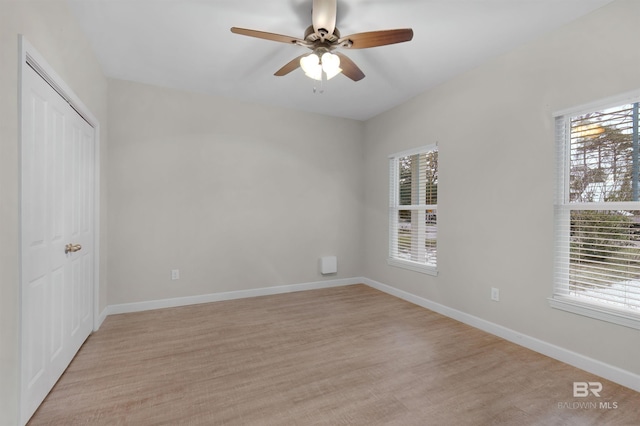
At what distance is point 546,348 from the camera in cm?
257

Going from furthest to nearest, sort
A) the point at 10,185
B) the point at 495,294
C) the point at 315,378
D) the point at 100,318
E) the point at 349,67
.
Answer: the point at 100,318 < the point at 495,294 < the point at 349,67 < the point at 315,378 < the point at 10,185

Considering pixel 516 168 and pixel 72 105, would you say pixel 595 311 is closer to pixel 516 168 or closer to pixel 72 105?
pixel 516 168

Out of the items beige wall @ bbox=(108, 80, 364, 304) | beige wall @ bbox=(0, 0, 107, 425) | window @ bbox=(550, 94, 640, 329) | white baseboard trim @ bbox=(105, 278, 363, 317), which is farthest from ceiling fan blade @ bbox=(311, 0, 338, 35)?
white baseboard trim @ bbox=(105, 278, 363, 317)

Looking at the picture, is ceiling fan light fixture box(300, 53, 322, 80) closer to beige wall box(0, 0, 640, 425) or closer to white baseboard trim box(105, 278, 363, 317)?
beige wall box(0, 0, 640, 425)

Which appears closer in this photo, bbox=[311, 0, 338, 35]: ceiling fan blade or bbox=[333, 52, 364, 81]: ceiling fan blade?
bbox=[311, 0, 338, 35]: ceiling fan blade

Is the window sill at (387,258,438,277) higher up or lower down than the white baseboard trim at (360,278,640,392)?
higher up

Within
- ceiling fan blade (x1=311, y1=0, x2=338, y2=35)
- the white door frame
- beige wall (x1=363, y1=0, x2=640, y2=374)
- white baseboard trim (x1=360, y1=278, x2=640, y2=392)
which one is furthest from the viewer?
beige wall (x1=363, y1=0, x2=640, y2=374)

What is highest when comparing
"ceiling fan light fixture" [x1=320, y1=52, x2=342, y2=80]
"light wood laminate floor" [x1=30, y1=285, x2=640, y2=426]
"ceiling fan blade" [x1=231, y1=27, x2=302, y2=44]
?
"ceiling fan blade" [x1=231, y1=27, x2=302, y2=44]

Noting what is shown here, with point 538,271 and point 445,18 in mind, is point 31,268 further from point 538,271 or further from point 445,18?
point 538,271

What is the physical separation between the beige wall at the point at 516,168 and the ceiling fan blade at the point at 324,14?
1.88m

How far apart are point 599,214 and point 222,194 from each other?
3896mm

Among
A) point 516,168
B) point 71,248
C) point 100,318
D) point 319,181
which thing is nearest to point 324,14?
point 516,168

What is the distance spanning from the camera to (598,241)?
→ 2342 mm

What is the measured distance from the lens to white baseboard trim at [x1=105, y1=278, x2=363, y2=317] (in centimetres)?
360
